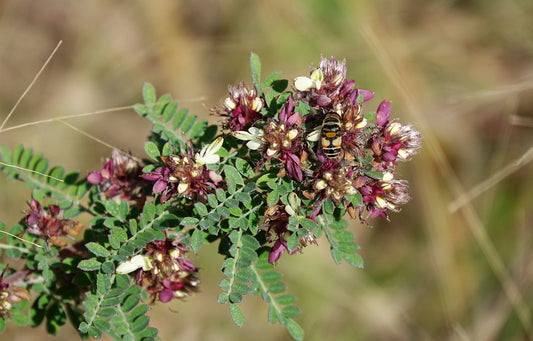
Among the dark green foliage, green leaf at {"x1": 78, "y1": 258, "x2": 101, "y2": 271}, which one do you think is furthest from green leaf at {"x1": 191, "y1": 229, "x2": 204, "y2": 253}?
green leaf at {"x1": 78, "y1": 258, "x2": 101, "y2": 271}

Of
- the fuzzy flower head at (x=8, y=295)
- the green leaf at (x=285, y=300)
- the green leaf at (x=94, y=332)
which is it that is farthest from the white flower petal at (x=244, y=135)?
the fuzzy flower head at (x=8, y=295)

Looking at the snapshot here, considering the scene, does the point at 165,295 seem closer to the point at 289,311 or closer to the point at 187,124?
the point at 289,311

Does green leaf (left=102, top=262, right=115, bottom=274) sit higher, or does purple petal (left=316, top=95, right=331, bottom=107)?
purple petal (left=316, top=95, right=331, bottom=107)

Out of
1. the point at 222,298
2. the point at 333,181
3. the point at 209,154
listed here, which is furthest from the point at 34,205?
the point at 333,181

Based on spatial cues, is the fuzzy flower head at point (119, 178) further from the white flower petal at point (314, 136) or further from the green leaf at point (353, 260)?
the green leaf at point (353, 260)

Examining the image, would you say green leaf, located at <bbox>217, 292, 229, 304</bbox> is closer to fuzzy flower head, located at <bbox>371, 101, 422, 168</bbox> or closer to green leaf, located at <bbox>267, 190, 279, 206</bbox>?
green leaf, located at <bbox>267, 190, 279, 206</bbox>

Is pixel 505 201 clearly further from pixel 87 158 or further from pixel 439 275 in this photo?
pixel 87 158

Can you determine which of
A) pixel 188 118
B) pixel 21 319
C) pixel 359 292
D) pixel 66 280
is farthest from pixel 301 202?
pixel 359 292
